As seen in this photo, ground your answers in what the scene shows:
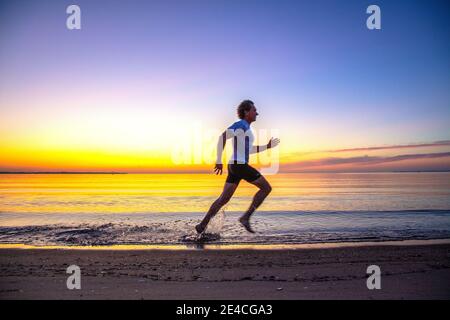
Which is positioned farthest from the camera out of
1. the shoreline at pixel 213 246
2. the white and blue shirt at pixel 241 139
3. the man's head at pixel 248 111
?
the shoreline at pixel 213 246

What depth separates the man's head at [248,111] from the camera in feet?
23.0

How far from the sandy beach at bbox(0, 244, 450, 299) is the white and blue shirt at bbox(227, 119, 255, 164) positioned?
1.74 metres

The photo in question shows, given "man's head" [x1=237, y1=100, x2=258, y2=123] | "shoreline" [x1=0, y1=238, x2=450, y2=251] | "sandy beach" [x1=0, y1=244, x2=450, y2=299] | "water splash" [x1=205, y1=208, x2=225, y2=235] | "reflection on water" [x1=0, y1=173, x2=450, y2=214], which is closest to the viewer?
"sandy beach" [x1=0, y1=244, x2=450, y2=299]

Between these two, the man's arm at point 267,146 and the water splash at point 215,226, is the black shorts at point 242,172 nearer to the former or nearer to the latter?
the man's arm at point 267,146

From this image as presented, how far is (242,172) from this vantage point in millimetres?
6922

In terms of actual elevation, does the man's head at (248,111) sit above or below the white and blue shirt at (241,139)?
above

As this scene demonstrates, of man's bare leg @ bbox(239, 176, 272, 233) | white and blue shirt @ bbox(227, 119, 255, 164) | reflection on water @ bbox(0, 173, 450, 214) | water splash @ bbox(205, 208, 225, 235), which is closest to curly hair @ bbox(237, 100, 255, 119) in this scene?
white and blue shirt @ bbox(227, 119, 255, 164)

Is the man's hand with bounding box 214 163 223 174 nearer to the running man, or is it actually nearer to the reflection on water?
the running man

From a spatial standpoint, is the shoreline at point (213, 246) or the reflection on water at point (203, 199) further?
the reflection on water at point (203, 199)

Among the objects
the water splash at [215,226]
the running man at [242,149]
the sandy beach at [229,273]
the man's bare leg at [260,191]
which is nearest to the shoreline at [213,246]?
the sandy beach at [229,273]

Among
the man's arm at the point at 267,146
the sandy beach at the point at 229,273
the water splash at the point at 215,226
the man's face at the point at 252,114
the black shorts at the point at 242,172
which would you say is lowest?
the water splash at the point at 215,226

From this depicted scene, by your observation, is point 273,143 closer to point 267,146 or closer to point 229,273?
point 267,146

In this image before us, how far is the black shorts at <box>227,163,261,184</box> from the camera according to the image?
22.6ft

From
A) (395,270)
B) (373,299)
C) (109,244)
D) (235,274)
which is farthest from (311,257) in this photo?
(109,244)
